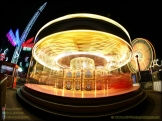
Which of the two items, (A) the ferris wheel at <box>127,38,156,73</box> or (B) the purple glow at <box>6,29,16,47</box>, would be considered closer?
(A) the ferris wheel at <box>127,38,156,73</box>

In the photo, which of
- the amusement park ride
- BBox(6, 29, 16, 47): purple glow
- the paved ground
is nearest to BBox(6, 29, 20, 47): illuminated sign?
BBox(6, 29, 16, 47): purple glow

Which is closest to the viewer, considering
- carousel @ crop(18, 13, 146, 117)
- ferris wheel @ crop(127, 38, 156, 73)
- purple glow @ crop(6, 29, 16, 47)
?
carousel @ crop(18, 13, 146, 117)

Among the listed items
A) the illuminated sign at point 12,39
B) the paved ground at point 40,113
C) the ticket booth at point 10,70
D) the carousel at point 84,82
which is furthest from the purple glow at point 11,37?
the paved ground at point 40,113

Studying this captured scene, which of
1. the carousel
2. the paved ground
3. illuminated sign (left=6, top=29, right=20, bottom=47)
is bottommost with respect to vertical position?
the paved ground

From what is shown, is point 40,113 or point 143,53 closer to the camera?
point 40,113

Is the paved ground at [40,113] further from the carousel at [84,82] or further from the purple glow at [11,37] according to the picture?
the purple glow at [11,37]

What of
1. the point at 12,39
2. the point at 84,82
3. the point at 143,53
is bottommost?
the point at 84,82

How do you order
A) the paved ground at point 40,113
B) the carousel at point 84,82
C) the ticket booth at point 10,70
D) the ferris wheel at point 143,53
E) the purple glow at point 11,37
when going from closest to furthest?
the paved ground at point 40,113 → the carousel at point 84,82 → the ticket booth at point 10,70 → the ferris wheel at point 143,53 → the purple glow at point 11,37

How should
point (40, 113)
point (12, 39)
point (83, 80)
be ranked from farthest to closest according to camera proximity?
point (12, 39)
point (83, 80)
point (40, 113)

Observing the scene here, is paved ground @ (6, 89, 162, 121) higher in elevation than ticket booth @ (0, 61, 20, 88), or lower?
lower

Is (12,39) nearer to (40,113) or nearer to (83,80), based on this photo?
(83,80)

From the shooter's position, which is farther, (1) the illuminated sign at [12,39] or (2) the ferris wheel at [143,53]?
(1) the illuminated sign at [12,39]

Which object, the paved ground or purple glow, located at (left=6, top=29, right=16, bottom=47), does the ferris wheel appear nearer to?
the paved ground

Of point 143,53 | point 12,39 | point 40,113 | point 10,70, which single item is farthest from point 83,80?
point 12,39
